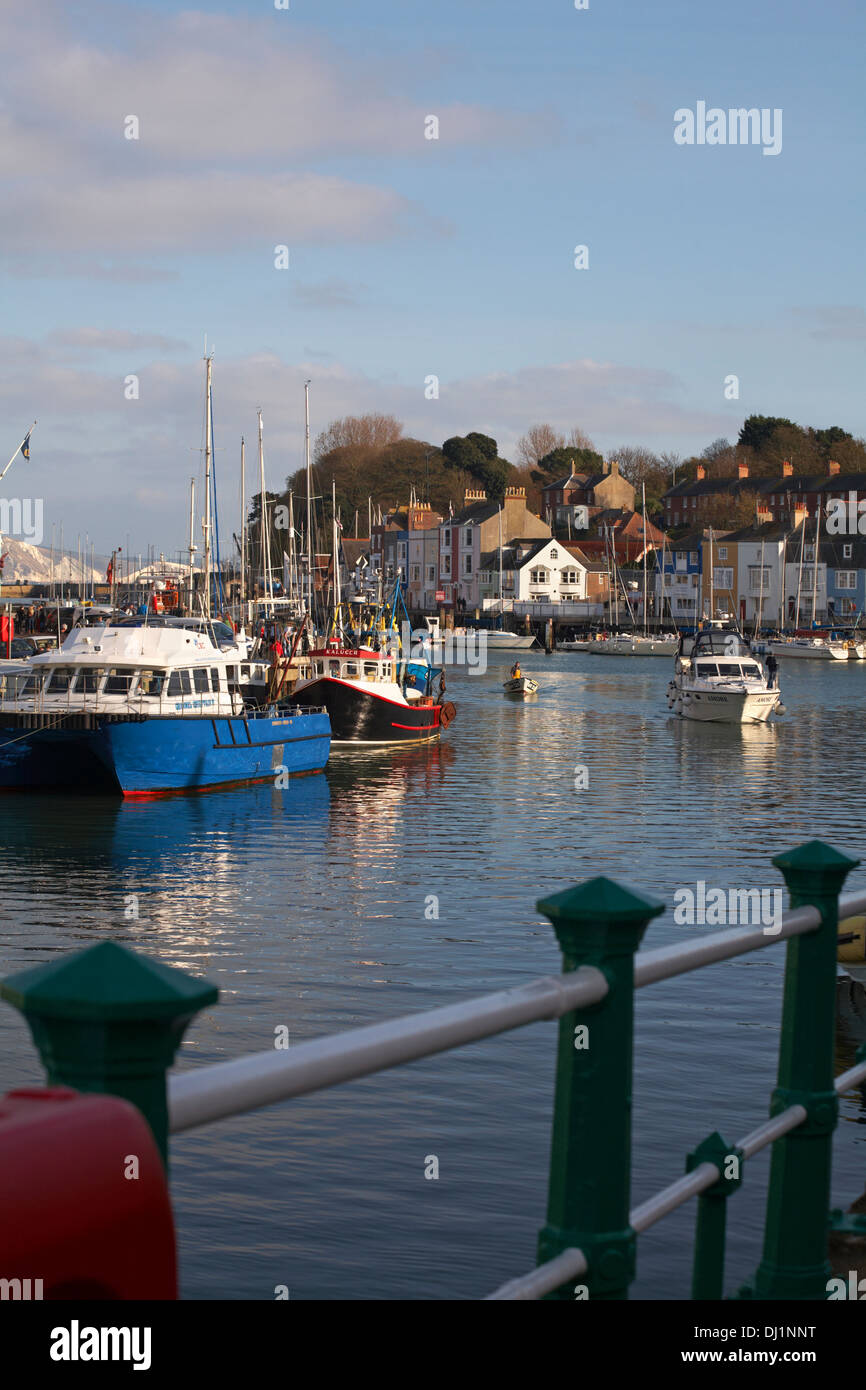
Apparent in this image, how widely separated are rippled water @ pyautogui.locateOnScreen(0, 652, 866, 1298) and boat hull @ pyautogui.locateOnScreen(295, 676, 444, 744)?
1373 mm

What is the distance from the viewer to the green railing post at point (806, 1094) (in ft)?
17.3

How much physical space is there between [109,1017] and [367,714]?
5046cm

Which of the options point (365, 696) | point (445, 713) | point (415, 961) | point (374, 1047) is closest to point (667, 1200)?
point (374, 1047)

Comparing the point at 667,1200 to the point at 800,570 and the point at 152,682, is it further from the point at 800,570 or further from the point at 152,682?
the point at 800,570

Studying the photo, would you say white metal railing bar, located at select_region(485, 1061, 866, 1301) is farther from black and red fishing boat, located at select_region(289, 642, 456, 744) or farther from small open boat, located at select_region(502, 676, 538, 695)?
small open boat, located at select_region(502, 676, 538, 695)

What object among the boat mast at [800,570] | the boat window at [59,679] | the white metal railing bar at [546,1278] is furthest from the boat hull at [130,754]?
the boat mast at [800,570]

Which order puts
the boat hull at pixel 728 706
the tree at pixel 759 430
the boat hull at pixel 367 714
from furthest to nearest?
the tree at pixel 759 430
the boat hull at pixel 728 706
the boat hull at pixel 367 714

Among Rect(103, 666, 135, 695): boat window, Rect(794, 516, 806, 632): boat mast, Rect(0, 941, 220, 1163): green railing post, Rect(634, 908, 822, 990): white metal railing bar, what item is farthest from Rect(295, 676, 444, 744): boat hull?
Rect(794, 516, 806, 632): boat mast

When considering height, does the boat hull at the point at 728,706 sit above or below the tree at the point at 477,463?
below

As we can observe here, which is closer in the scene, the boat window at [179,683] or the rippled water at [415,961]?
the rippled water at [415,961]

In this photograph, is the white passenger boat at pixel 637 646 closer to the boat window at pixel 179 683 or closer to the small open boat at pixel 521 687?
the small open boat at pixel 521 687

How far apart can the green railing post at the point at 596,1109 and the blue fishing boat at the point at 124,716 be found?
3329 centimetres

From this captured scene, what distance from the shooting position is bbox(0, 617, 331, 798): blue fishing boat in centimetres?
3675
